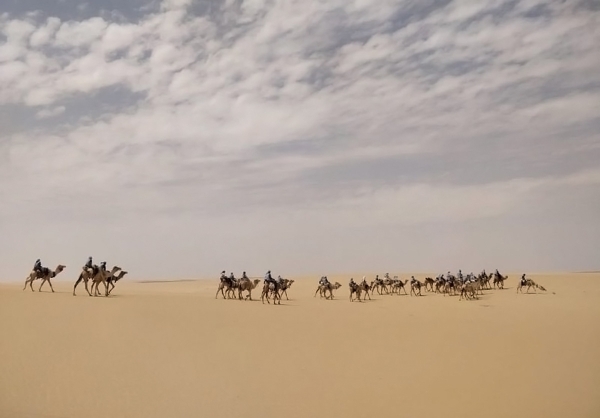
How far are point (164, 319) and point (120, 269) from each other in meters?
13.4

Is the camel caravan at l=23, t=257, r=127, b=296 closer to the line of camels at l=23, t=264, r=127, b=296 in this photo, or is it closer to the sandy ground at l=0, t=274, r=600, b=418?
the line of camels at l=23, t=264, r=127, b=296

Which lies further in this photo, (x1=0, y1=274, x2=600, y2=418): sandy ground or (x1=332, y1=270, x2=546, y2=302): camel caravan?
(x1=332, y1=270, x2=546, y2=302): camel caravan

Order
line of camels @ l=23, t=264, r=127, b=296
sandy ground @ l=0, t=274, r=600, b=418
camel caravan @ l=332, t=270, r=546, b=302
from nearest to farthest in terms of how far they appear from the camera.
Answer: sandy ground @ l=0, t=274, r=600, b=418 < line of camels @ l=23, t=264, r=127, b=296 < camel caravan @ l=332, t=270, r=546, b=302

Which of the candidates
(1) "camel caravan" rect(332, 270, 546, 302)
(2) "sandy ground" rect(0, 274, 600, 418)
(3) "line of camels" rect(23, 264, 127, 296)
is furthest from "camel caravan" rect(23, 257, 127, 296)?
(1) "camel caravan" rect(332, 270, 546, 302)

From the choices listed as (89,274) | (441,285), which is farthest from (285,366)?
(441,285)

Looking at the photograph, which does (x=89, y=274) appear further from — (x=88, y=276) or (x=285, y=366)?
(x=285, y=366)

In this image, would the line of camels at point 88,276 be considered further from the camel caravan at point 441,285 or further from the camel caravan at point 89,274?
the camel caravan at point 441,285

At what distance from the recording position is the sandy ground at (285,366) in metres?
7.56

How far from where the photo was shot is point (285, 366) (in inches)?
385

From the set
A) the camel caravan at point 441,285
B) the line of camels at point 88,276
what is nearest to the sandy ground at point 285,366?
the line of camels at point 88,276

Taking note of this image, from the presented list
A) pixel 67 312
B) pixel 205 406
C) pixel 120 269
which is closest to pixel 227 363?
pixel 205 406

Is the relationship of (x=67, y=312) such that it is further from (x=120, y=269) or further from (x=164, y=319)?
(x=120, y=269)

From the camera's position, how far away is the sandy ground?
7562 mm

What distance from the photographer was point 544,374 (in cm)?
937
